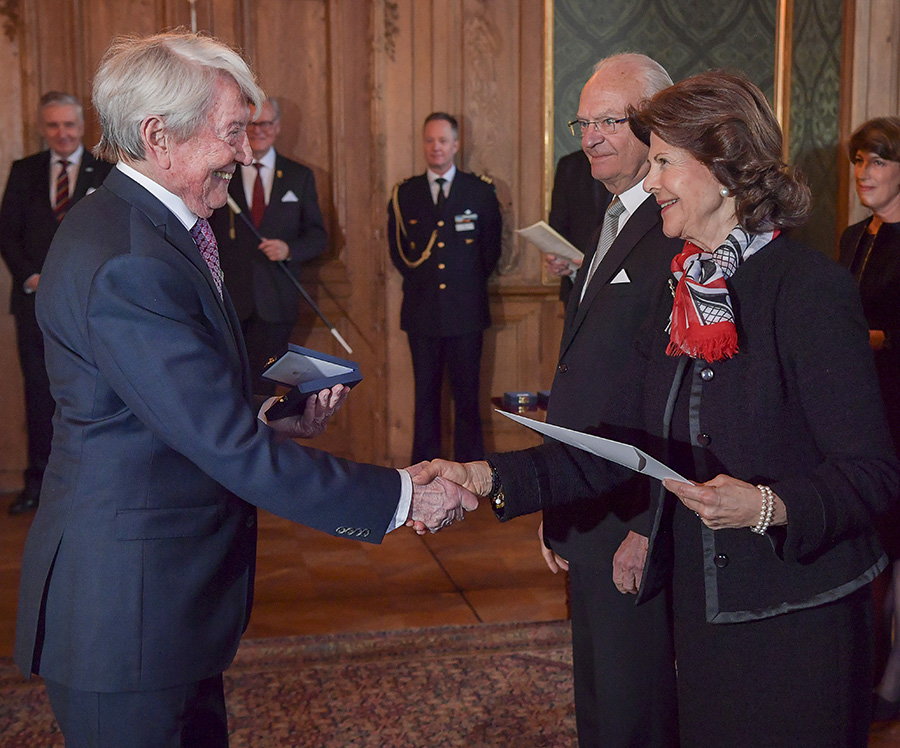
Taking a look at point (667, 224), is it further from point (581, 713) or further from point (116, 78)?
point (581, 713)

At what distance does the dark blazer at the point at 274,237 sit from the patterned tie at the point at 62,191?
0.73 meters

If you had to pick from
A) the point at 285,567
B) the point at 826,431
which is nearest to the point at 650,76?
the point at 826,431

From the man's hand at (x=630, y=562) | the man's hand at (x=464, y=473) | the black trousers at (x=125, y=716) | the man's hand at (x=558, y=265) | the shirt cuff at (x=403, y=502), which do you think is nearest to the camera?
the black trousers at (x=125, y=716)

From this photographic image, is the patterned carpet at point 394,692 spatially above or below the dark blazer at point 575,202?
below

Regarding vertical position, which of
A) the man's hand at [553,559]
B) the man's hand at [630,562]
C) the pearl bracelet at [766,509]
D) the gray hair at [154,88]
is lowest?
the man's hand at [553,559]

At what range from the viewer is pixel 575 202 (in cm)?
552

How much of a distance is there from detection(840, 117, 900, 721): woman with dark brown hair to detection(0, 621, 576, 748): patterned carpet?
3.45 feet

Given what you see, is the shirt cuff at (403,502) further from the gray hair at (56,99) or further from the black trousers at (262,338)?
the gray hair at (56,99)

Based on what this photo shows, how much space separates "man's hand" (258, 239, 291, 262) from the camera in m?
5.38

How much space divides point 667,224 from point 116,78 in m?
0.97

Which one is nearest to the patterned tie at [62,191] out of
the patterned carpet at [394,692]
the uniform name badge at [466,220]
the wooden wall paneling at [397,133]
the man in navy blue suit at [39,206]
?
the man in navy blue suit at [39,206]

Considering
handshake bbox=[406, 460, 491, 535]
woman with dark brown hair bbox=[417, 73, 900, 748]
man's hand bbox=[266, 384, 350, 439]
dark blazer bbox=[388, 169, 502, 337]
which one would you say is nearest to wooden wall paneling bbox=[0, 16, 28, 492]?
dark blazer bbox=[388, 169, 502, 337]

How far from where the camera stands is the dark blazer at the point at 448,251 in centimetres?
562

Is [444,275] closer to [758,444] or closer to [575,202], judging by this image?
[575,202]
